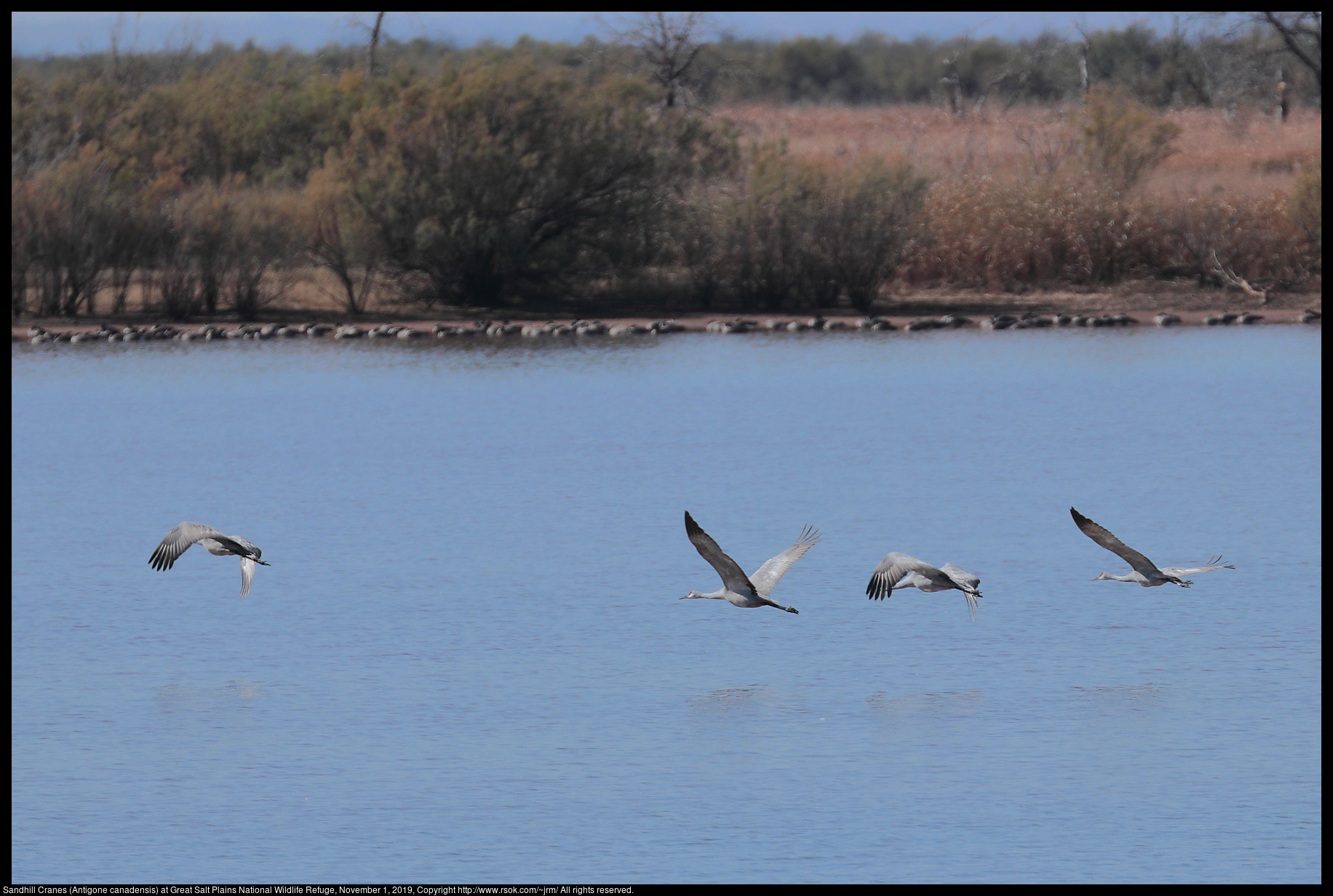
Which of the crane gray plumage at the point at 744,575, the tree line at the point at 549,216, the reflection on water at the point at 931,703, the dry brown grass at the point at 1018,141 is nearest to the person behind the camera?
the crane gray plumage at the point at 744,575

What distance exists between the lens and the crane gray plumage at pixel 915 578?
13.1 meters

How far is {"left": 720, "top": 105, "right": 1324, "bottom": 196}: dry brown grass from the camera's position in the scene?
4956 cm

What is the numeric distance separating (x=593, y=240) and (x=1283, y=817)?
3402 centimetres

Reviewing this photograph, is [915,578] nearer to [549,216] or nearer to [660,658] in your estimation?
[660,658]

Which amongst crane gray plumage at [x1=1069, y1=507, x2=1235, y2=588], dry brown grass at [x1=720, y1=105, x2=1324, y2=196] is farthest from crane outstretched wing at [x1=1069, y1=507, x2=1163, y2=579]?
dry brown grass at [x1=720, y1=105, x2=1324, y2=196]

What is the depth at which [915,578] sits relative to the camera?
46.8 feet

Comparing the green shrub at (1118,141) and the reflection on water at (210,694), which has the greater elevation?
the green shrub at (1118,141)

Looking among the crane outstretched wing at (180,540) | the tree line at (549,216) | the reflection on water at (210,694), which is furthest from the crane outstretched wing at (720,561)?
the tree line at (549,216)

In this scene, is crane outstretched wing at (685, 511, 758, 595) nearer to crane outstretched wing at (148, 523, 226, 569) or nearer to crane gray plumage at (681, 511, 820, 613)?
crane gray plumage at (681, 511, 820, 613)

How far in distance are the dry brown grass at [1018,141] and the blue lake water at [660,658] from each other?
71.4 ft

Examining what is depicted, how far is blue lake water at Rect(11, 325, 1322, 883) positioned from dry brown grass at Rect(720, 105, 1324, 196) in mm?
21750

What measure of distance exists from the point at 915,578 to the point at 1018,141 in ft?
143

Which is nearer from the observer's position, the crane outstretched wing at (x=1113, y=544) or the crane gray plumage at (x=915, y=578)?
the crane outstretched wing at (x=1113, y=544)

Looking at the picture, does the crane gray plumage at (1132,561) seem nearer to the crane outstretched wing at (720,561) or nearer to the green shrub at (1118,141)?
the crane outstretched wing at (720,561)
